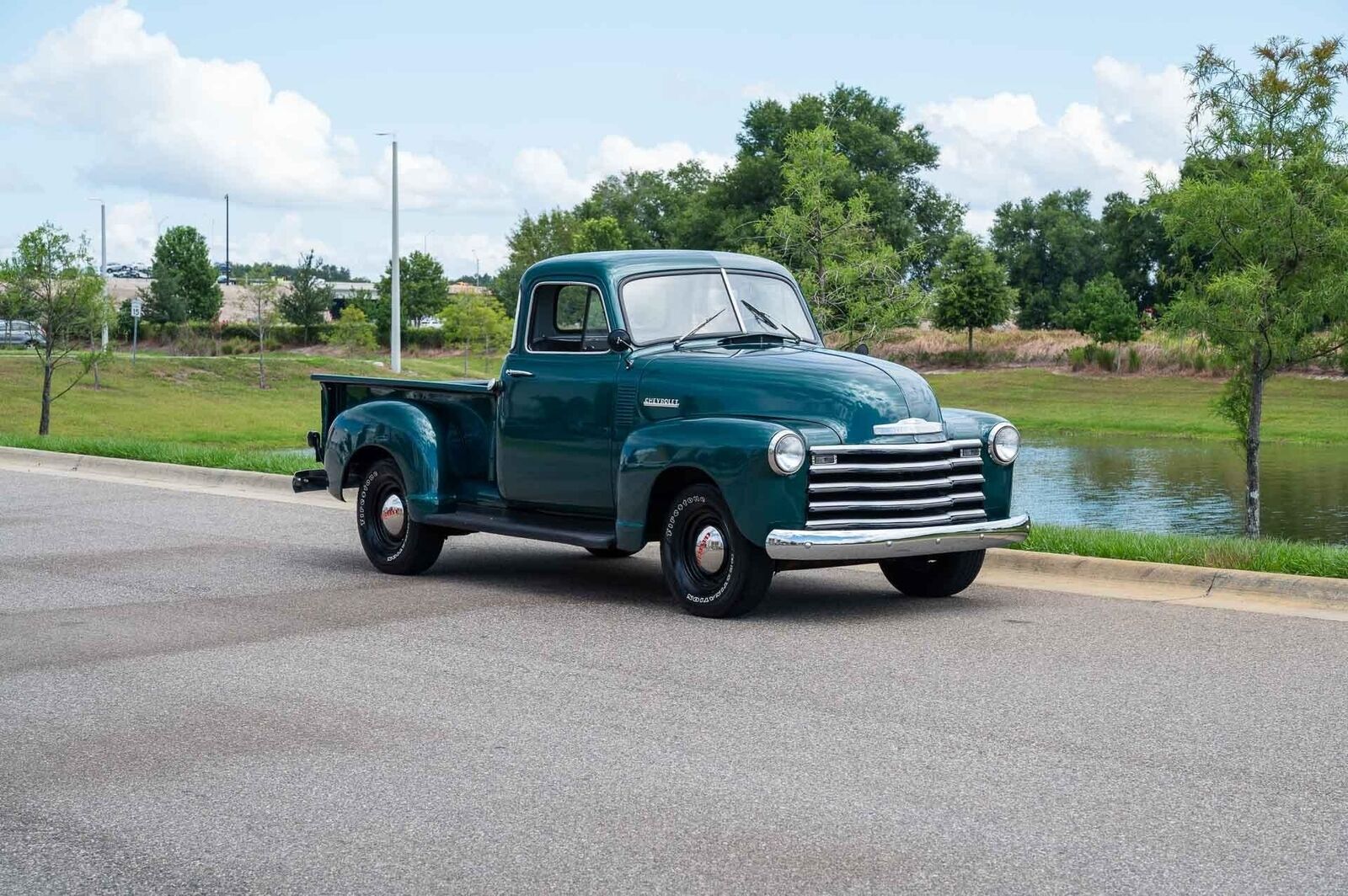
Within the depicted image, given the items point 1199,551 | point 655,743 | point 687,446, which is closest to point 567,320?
point 687,446

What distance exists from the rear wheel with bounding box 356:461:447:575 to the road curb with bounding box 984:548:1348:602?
392 cm

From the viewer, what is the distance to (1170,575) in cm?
1050

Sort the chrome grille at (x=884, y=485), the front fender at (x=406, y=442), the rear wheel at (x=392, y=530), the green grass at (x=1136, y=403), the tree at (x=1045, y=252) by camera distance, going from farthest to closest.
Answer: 1. the tree at (x=1045, y=252)
2. the green grass at (x=1136, y=403)
3. the rear wheel at (x=392, y=530)
4. the front fender at (x=406, y=442)
5. the chrome grille at (x=884, y=485)

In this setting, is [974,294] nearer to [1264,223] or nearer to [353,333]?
[353,333]

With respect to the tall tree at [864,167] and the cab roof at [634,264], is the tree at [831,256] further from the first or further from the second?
the tall tree at [864,167]

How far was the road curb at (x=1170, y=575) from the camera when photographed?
980 cm

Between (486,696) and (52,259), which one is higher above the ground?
(52,259)

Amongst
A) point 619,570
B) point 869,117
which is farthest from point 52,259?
point 869,117

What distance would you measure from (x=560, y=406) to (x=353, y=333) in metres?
64.1

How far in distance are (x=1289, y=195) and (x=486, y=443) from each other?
12405 millimetres

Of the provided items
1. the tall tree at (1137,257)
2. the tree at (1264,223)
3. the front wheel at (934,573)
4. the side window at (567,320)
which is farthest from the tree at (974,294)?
the front wheel at (934,573)

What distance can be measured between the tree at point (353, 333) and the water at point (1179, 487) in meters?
39.7

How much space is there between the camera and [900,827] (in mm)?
5207

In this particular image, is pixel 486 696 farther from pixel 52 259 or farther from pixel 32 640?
pixel 52 259
